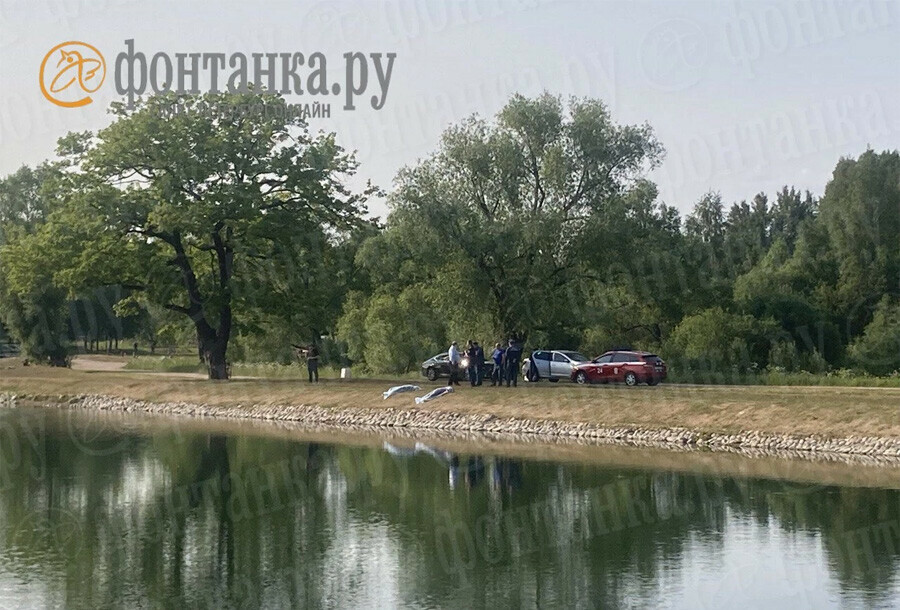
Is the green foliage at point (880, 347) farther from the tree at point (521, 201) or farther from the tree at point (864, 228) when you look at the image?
the tree at point (521, 201)

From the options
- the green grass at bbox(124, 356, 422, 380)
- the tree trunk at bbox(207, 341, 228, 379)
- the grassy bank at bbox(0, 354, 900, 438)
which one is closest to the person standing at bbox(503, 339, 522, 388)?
the grassy bank at bbox(0, 354, 900, 438)

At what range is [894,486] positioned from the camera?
2591cm

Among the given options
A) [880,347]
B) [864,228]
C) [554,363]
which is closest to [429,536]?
[554,363]

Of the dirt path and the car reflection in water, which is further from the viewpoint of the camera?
the dirt path

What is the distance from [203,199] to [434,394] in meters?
16.5

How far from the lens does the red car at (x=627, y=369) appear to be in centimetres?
4838

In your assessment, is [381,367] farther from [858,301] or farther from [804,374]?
[858,301]

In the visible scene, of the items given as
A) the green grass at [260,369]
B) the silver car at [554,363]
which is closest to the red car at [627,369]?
the silver car at [554,363]

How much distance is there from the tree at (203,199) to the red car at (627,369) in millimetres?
14382

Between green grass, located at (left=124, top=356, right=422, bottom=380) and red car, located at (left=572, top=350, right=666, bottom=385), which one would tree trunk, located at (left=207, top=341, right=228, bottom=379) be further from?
red car, located at (left=572, top=350, right=666, bottom=385)

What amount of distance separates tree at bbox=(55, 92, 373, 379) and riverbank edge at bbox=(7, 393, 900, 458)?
5.59 meters

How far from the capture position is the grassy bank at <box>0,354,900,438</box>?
34.0 m

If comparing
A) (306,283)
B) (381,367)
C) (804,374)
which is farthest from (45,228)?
(804,374)

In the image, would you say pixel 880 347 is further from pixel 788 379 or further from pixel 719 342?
pixel 788 379
